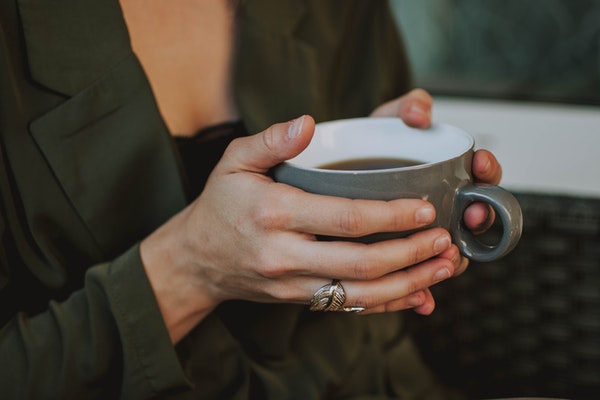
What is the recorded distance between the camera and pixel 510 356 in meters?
1.07

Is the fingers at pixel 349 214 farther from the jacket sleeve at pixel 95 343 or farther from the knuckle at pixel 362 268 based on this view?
the jacket sleeve at pixel 95 343

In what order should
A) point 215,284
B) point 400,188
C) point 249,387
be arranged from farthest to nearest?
1. point 249,387
2. point 215,284
3. point 400,188

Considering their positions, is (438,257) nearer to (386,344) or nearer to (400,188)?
(400,188)

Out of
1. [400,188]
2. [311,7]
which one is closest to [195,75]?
[311,7]

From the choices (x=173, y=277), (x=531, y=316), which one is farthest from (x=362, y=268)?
(x=531, y=316)

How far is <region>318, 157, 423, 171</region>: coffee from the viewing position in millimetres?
654

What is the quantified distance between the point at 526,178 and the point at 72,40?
0.90 meters

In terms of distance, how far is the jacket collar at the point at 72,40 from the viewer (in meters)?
0.67

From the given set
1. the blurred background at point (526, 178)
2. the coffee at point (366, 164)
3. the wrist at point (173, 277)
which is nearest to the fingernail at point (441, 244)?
the coffee at point (366, 164)

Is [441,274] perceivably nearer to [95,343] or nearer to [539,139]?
[95,343]

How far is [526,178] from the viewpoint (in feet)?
4.25

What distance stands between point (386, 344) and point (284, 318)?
21 cm

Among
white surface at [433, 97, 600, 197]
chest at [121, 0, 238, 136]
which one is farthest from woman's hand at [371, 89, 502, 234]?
white surface at [433, 97, 600, 197]

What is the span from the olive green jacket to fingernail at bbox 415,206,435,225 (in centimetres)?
29
